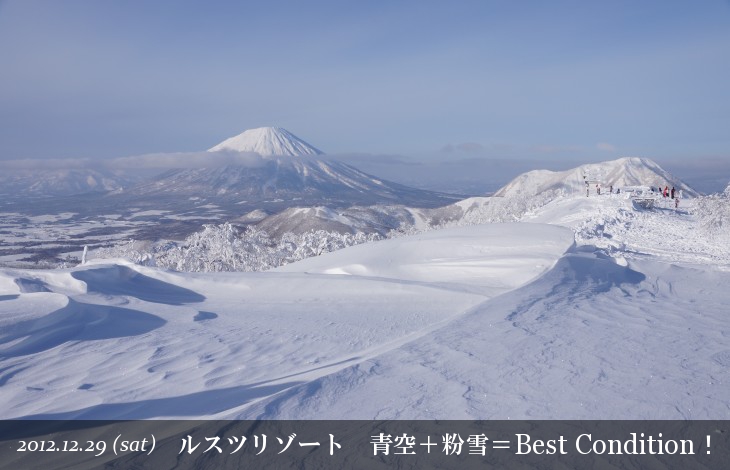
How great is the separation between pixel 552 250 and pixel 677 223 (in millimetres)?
13025

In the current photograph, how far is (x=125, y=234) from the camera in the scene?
265 ft

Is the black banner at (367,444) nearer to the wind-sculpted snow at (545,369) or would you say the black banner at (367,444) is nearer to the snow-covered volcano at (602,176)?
the wind-sculpted snow at (545,369)

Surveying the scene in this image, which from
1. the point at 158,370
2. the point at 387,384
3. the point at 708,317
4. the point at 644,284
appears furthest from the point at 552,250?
the point at 158,370

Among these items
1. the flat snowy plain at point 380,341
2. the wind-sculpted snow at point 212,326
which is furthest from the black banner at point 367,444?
the wind-sculpted snow at point 212,326

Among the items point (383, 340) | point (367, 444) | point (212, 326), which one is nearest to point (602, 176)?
point (383, 340)

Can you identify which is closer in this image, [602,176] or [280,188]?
[602,176]

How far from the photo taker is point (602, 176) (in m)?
96.6

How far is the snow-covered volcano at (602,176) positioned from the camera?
110m

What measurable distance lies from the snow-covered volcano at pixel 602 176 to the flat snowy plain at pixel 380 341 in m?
87.0

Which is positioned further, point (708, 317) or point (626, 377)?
point (708, 317)

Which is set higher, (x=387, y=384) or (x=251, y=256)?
(x=387, y=384)

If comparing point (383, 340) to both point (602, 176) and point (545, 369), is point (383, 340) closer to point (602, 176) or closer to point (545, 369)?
point (545, 369)

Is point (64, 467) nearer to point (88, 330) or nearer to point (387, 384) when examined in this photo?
point (387, 384)

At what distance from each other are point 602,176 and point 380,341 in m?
98.8
